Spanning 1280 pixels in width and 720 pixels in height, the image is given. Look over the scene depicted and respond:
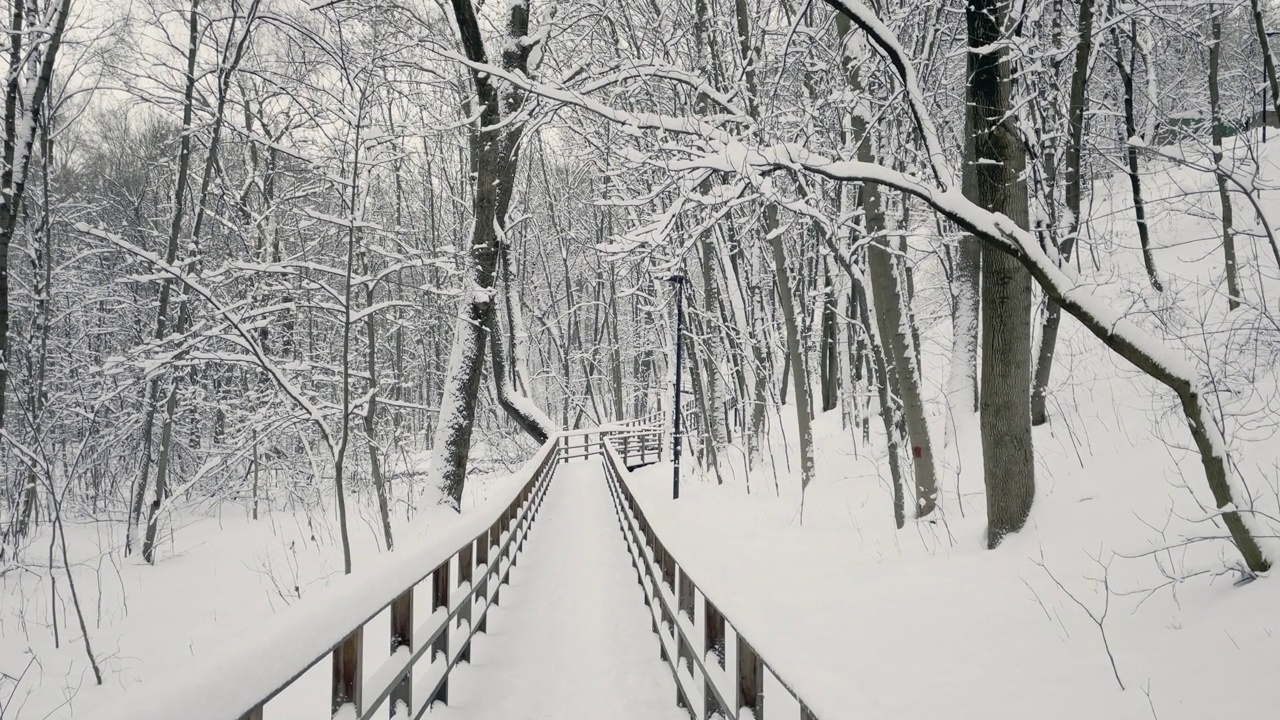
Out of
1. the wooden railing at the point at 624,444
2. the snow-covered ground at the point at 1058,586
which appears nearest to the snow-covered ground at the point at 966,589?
the snow-covered ground at the point at 1058,586

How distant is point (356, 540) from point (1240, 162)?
1471cm

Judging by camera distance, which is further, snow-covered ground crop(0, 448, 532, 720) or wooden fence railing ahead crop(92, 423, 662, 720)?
snow-covered ground crop(0, 448, 532, 720)

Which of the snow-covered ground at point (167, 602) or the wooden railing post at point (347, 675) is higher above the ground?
the wooden railing post at point (347, 675)

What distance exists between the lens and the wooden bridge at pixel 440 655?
1.81 m

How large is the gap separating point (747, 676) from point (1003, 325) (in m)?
4.99

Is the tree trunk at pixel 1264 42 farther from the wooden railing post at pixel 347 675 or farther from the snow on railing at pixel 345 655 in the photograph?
the wooden railing post at pixel 347 675

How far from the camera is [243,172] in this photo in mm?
22562

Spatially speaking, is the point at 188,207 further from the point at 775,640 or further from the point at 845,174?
the point at 775,640

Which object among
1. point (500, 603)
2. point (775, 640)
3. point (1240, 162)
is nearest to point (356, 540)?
point (500, 603)

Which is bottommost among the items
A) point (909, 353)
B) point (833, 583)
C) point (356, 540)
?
point (356, 540)

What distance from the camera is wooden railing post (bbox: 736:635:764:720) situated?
2803mm

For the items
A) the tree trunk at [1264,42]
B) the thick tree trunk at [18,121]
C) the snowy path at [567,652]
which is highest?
the tree trunk at [1264,42]

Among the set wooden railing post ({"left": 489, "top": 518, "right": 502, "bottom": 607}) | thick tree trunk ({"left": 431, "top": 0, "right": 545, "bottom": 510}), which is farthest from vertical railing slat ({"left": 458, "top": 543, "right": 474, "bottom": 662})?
thick tree trunk ({"left": 431, "top": 0, "right": 545, "bottom": 510})

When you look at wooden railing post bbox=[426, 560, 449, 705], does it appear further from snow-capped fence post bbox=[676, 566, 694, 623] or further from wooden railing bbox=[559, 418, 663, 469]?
wooden railing bbox=[559, 418, 663, 469]
